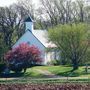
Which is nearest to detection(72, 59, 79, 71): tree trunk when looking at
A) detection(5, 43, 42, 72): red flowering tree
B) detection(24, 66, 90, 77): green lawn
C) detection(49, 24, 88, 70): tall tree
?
detection(49, 24, 88, 70): tall tree

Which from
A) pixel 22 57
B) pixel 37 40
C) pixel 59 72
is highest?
pixel 37 40

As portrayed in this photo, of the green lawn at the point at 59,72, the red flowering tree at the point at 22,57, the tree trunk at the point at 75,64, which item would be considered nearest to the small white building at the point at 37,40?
the green lawn at the point at 59,72

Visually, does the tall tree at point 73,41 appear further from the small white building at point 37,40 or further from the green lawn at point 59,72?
the small white building at point 37,40

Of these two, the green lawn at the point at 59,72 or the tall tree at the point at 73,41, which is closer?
the green lawn at the point at 59,72

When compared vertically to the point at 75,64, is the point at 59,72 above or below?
below

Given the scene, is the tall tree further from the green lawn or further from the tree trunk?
the green lawn

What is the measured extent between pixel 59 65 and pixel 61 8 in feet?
81.4

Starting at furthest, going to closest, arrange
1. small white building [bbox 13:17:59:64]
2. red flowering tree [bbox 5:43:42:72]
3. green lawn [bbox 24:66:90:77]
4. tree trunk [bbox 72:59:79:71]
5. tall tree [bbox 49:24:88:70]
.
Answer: small white building [bbox 13:17:59:64] < tree trunk [bbox 72:59:79:71] < tall tree [bbox 49:24:88:70] < red flowering tree [bbox 5:43:42:72] < green lawn [bbox 24:66:90:77]

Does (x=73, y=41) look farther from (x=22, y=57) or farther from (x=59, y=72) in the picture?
(x=22, y=57)

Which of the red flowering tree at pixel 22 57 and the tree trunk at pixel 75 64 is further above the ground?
the red flowering tree at pixel 22 57

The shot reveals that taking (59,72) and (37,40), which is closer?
(59,72)

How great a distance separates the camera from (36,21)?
317 feet

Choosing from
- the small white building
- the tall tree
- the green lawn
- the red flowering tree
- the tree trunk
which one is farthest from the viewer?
the small white building

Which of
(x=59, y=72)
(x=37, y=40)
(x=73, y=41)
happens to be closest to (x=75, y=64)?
(x=59, y=72)
